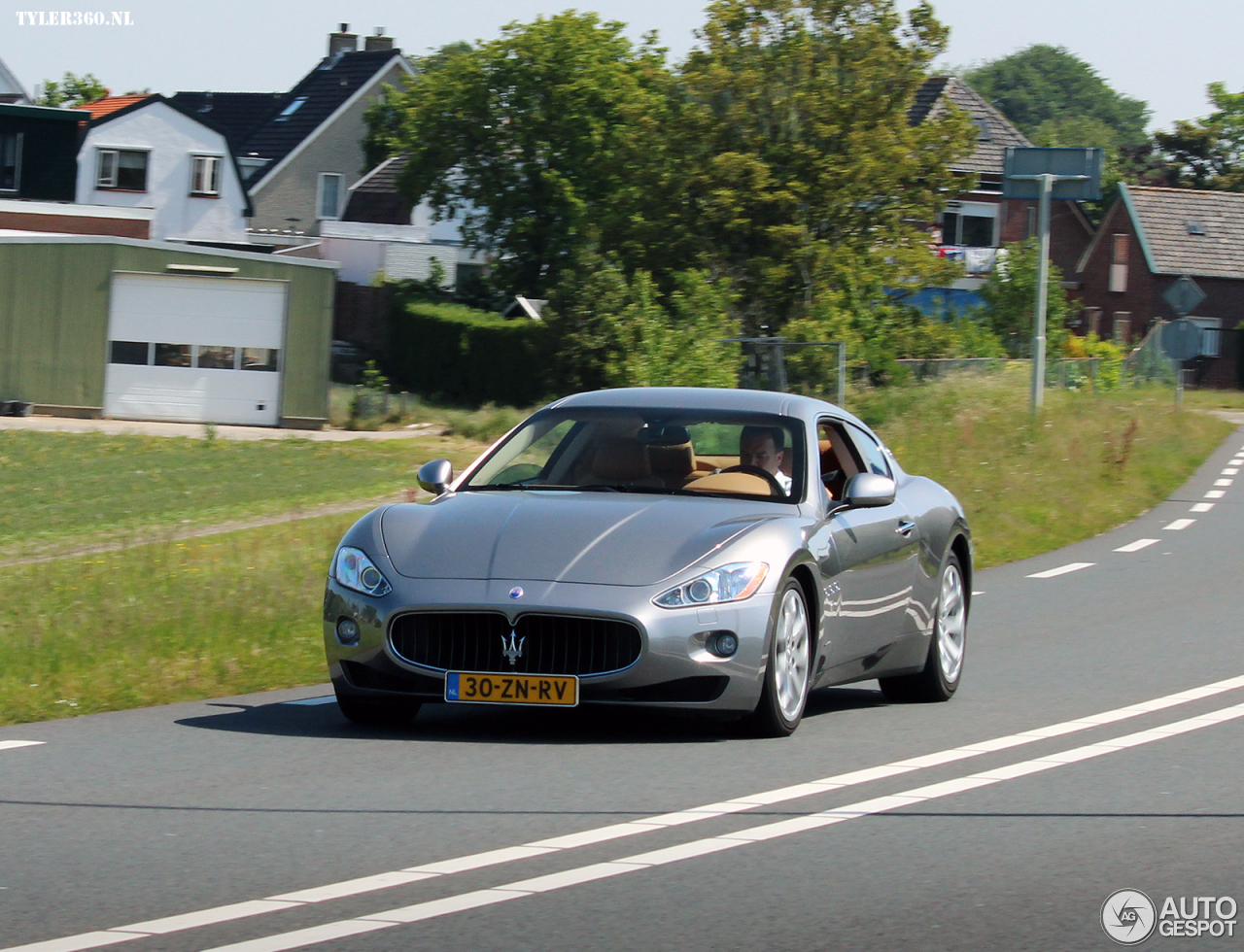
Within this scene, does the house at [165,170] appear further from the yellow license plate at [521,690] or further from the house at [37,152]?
the yellow license plate at [521,690]

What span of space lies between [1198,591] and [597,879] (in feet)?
36.1

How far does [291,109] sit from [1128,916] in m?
Result: 80.2

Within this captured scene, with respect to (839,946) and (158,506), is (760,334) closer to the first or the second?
(158,506)

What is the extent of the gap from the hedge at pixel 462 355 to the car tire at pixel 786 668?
127ft

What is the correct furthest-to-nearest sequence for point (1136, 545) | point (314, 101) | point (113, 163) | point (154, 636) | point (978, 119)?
point (314, 101) → point (978, 119) → point (113, 163) → point (1136, 545) → point (154, 636)

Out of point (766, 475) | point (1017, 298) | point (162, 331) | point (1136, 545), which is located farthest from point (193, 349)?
point (766, 475)

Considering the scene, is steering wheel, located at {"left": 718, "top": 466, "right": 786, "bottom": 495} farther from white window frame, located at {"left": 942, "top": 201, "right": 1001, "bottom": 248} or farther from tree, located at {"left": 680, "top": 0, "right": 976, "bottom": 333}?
white window frame, located at {"left": 942, "top": 201, "right": 1001, "bottom": 248}

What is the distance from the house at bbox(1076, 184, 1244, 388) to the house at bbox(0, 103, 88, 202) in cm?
3652

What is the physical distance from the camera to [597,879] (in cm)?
537

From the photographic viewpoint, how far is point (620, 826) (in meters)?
6.10

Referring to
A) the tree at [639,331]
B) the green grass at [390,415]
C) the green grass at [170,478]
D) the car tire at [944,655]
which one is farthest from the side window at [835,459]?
the green grass at [390,415]

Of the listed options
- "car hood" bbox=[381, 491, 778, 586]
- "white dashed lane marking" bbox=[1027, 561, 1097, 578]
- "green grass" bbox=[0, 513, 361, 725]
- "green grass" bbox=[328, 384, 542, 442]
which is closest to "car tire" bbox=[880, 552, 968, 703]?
"car hood" bbox=[381, 491, 778, 586]

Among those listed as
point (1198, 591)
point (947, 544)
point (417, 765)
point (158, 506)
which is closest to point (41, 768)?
point (417, 765)

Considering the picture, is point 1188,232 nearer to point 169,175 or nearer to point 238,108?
point 169,175
